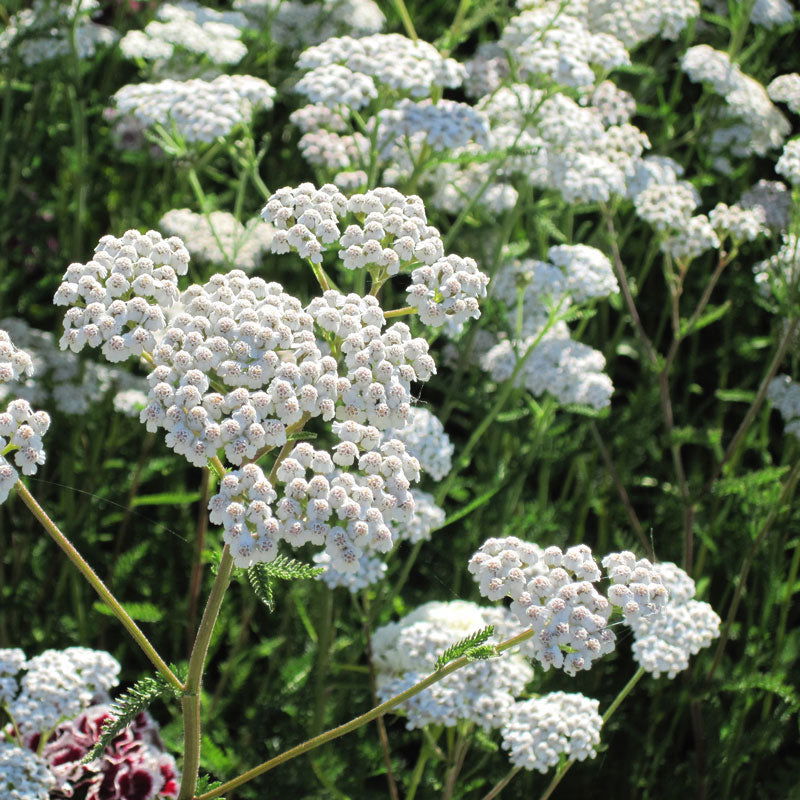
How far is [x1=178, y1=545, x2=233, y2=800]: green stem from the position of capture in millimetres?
1954

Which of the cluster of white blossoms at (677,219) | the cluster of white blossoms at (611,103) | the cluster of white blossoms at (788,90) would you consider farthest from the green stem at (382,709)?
the cluster of white blossoms at (788,90)

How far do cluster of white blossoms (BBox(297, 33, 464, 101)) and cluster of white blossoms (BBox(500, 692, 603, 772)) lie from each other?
1.90m

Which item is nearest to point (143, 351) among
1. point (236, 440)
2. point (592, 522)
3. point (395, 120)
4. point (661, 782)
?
point (236, 440)

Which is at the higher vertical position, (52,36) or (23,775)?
(52,36)

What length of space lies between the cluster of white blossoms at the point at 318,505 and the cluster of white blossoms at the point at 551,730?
82 cm

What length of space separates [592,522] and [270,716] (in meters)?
2.00

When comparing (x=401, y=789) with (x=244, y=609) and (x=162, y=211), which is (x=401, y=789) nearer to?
(x=244, y=609)

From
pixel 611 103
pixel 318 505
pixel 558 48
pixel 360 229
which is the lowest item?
pixel 318 505

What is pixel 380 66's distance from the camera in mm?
3479

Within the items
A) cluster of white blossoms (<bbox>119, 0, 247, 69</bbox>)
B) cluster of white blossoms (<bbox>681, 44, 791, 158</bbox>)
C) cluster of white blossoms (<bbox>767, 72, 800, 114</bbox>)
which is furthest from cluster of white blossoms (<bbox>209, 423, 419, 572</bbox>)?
cluster of white blossoms (<bbox>681, 44, 791, 158</bbox>)

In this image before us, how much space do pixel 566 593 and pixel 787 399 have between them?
2.24 metres

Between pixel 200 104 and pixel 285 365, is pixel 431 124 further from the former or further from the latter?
pixel 285 365

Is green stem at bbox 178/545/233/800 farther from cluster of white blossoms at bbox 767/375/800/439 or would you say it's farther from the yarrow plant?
cluster of white blossoms at bbox 767/375/800/439

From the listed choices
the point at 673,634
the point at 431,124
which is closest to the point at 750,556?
the point at 673,634
